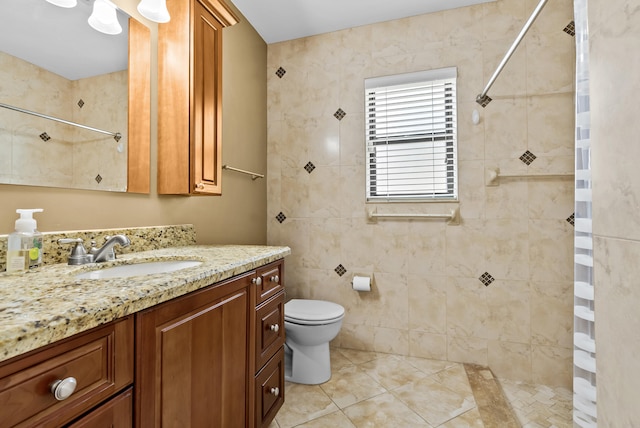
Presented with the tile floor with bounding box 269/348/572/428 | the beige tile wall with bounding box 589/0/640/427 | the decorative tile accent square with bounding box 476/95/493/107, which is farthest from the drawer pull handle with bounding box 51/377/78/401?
the decorative tile accent square with bounding box 476/95/493/107

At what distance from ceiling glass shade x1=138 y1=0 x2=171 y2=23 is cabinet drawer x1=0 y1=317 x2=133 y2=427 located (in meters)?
1.36

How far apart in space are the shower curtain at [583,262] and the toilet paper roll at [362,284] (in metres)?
1.33

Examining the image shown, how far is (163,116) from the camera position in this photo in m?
1.58

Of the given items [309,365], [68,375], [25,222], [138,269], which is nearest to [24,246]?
[25,222]

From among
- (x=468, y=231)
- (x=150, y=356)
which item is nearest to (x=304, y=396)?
(x=150, y=356)

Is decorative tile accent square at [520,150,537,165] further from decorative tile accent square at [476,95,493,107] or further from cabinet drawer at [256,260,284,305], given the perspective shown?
cabinet drawer at [256,260,284,305]

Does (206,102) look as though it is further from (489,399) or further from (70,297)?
(489,399)

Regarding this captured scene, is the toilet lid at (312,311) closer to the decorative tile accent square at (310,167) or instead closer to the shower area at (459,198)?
the shower area at (459,198)

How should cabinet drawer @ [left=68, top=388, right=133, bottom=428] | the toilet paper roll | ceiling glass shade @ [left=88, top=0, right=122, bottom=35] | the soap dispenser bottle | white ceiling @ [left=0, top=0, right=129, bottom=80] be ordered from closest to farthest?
cabinet drawer @ [left=68, top=388, right=133, bottom=428], the soap dispenser bottle, white ceiling @ [left=0, top=0, right=129, bottom=80], ceiling glass shade @ [left=88, top=0, right=122, bottom=35], the toilet paper roll

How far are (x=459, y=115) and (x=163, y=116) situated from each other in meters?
1.87

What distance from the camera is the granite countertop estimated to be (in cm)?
54

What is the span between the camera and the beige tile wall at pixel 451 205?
2.02 meters

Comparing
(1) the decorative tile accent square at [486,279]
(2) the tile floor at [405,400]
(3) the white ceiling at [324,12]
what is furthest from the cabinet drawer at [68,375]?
(3) the white ceiling at [324,12]

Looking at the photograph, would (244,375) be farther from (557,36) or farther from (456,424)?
(557,36)
